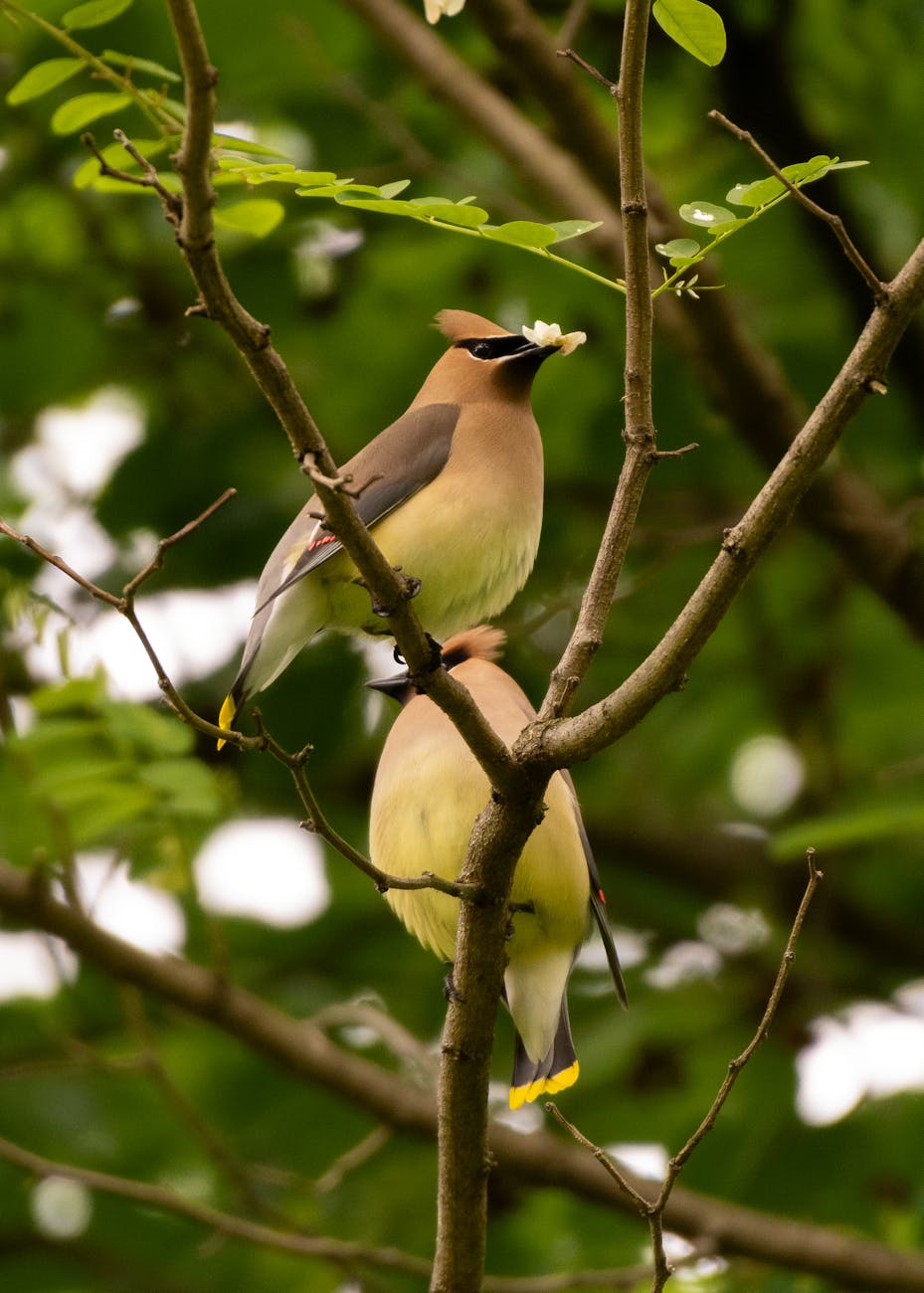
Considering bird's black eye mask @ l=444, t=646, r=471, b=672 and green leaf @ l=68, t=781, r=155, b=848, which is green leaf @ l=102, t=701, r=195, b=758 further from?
bird's black eye mask @ l=444, t=646, r=471, b=672

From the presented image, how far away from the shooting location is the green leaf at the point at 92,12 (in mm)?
3033

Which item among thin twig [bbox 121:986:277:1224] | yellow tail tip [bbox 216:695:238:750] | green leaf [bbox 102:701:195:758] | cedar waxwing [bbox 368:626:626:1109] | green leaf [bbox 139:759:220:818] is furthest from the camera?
thin twig [bbox 121:986:277:1224]

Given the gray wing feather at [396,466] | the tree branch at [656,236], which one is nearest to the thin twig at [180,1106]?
the gray wing feather at [396,466]

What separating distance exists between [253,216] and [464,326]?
5.31 ft

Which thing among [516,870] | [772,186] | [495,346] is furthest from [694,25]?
[516,870]

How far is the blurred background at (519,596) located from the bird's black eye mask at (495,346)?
1.13 meters

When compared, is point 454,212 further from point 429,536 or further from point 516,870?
point 516,870

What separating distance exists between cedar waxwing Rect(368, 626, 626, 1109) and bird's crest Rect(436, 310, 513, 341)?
0.94m

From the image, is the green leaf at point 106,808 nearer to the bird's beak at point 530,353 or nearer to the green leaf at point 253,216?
the bird's beak at point 530,353

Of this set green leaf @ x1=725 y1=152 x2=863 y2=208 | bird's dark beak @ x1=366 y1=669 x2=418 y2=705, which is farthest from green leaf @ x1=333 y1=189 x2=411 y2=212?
bird's dark beak @ x1=366 y1=669 x2=418 y2=705

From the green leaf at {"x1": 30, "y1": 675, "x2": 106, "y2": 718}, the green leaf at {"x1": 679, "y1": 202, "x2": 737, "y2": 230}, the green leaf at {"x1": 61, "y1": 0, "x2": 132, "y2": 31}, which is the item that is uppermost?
the green leaf at {"x1": 30, "y1": 675, "x2": 106, "y2": 718}

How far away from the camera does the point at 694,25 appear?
2779mm

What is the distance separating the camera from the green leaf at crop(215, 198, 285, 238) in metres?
3.11

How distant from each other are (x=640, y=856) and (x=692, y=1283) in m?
1.88
